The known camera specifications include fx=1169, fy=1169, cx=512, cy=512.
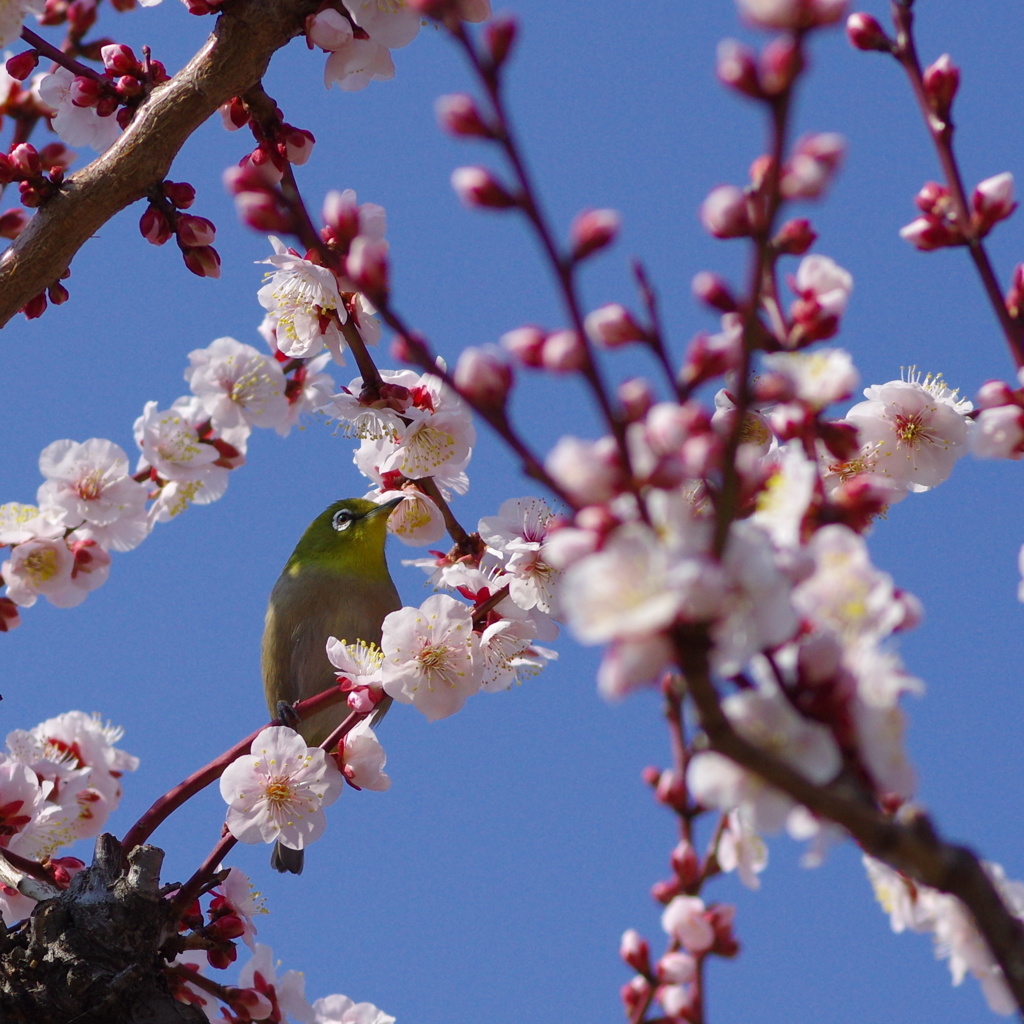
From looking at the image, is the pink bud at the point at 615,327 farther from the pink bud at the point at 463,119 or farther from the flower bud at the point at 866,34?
the flower bud at the point at 866,34

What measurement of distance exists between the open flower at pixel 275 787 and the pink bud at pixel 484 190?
1970 mm

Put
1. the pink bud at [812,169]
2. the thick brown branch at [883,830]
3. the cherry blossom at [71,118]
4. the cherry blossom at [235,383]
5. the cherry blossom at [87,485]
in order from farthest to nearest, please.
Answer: the cherry blossom at [235,383]
the cherry blossom at [87,485]
the cherry blossom at [71,118]
the pink bud at [812,169]
the thick brown branch at [883,830]

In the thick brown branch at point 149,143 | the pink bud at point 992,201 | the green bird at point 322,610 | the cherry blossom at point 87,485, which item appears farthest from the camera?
the green bird at point 322,610

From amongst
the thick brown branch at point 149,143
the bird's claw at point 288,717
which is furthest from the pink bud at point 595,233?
the bird's claw at point 288,717

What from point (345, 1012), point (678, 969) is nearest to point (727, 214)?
point (678, 969)

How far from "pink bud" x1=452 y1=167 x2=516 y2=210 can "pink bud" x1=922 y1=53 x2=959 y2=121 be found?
1.05 meters

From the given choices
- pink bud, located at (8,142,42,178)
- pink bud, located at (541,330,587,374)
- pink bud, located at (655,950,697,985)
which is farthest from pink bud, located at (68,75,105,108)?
pink bud, located at (655,950,697,985)

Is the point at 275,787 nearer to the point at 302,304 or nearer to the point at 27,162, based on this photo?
the point at 302,304

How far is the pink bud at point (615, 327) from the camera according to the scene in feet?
3.80

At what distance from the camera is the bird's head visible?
16.2ft

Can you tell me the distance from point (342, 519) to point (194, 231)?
2.40 meters

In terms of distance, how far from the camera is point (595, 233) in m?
1.15

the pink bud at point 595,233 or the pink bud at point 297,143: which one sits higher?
the pink bud at point 297,143

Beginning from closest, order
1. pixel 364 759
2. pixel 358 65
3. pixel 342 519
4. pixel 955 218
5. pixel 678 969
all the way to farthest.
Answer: pixel 678 969 < pixel 955 218 < pixel 358 65 < pixel 364 759 < pixel 342 519
